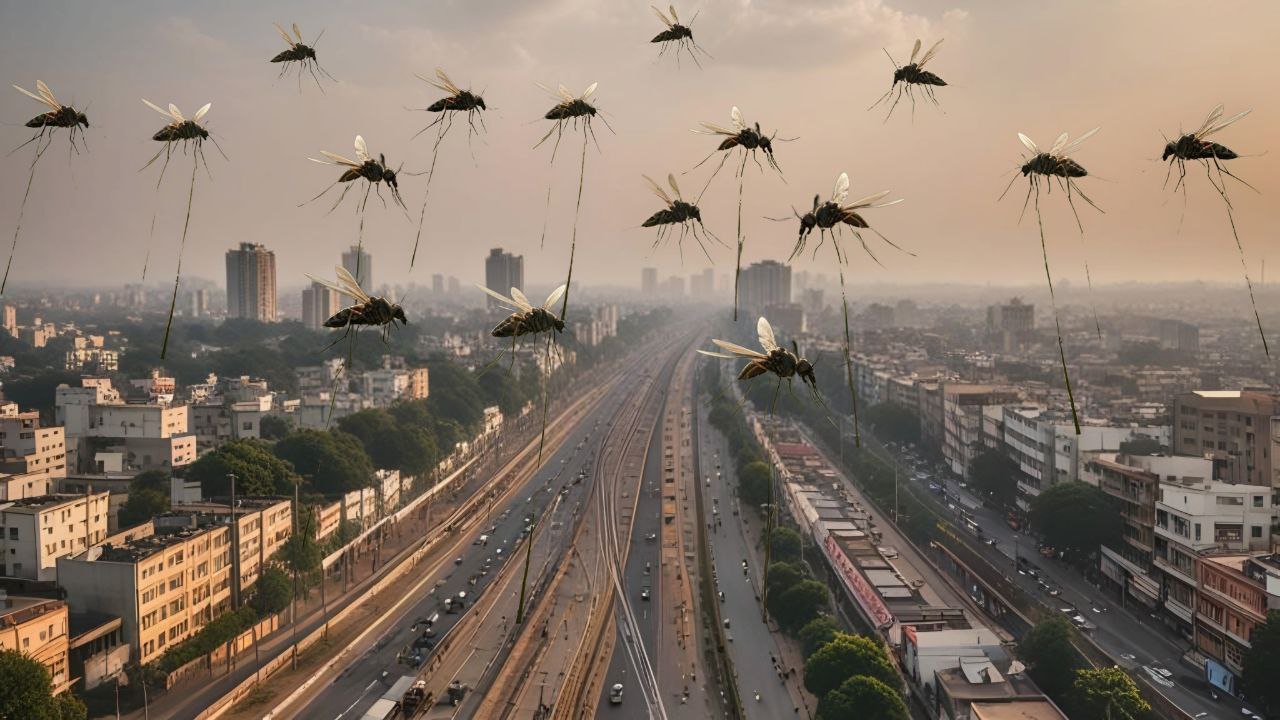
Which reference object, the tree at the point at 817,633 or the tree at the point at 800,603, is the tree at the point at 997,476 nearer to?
the tree at the point at 800,603

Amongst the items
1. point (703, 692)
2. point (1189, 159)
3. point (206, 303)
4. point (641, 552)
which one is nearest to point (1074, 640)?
point (703, 692)

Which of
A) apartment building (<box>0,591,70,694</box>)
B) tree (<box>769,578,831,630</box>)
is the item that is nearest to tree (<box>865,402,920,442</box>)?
tree (<box>769,578,831,630</box>)

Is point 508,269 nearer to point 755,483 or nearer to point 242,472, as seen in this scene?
point 242,472

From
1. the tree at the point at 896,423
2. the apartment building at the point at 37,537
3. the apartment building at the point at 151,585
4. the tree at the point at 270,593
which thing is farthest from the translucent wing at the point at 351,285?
the tree at the point at 896,423

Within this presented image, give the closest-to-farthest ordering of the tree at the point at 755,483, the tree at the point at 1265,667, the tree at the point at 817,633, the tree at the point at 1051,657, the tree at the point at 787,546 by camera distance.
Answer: the tree at the point at 1265,667
the tree at the point at 1051,657
the tree at the point at 817,633
the tree at the point at 787,546
the tree at the point at 755,483

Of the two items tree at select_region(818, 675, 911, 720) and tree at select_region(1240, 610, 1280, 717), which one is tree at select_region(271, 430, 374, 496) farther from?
tree at select_region(1240, 610, 1280, 717)

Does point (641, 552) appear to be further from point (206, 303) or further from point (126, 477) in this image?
point (206, 303)
